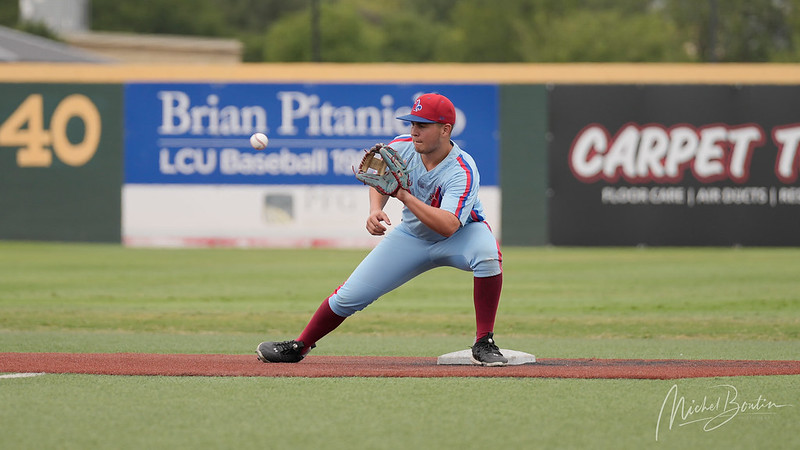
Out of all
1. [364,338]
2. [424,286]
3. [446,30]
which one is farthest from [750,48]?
[364,338]

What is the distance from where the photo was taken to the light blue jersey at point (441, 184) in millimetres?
6969

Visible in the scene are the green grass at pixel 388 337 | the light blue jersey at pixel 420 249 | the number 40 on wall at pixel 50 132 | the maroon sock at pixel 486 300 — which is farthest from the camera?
the number 40 on wall at pixel 50 132

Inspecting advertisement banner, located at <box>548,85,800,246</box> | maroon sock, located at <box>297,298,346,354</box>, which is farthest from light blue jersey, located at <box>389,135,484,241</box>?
advertisement banner, located at <box>548,85,800,246</box>

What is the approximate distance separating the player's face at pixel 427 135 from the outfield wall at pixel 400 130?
41.6 feet

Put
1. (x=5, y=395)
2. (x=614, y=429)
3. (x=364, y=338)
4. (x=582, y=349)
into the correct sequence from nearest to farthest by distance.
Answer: (x=614, y=429), (x=5, y=395), (x=582, y=349), (x=364, y=338)

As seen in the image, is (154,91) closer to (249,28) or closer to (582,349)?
(582,349)

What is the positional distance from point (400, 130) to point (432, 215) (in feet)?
41.8

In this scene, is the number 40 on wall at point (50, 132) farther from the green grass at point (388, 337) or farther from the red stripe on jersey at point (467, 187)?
the red stripe on jersey at point (467, 187)

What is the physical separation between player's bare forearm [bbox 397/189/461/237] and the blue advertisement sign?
1294 cm

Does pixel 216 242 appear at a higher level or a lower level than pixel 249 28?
lower

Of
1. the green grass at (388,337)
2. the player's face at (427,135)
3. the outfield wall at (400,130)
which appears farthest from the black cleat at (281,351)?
the outfield wall at (400,130)

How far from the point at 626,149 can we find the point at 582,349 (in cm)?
1109

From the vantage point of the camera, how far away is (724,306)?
12688mm

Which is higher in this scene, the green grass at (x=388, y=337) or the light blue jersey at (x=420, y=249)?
the light blue jersey at (x=420, y=249)
